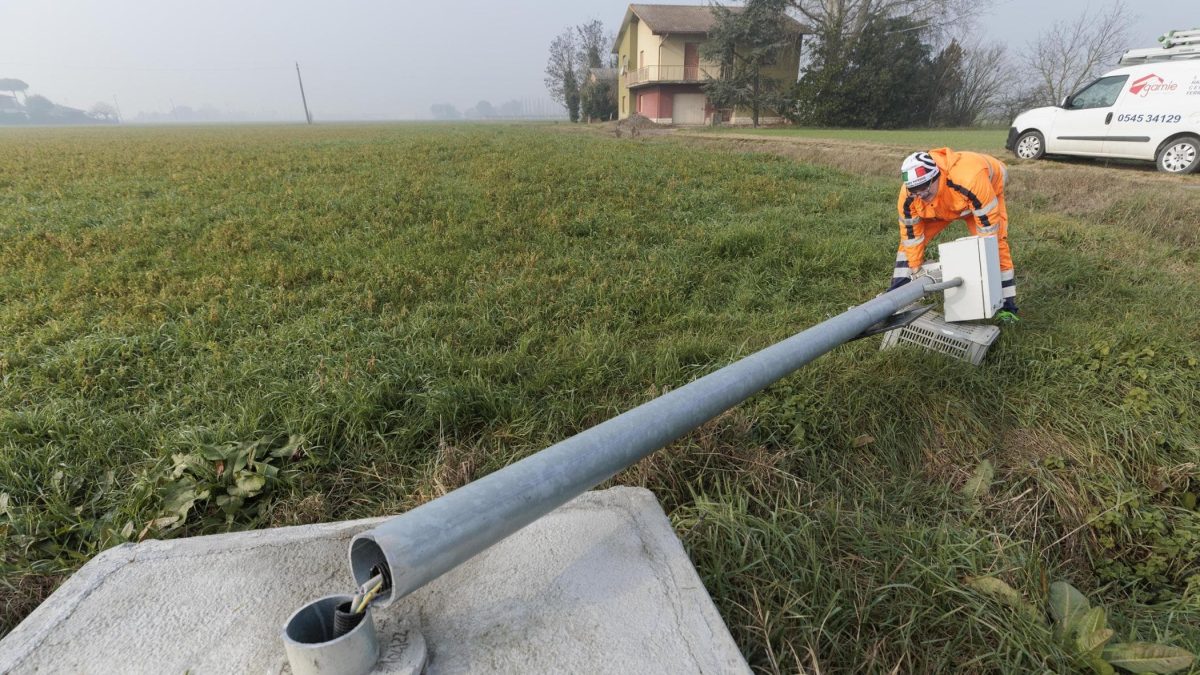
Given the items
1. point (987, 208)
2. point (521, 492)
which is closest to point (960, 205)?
point (987, 208)

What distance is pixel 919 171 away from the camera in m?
3.91

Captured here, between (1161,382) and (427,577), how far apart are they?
4262 millimetres

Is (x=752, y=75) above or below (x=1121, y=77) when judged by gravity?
above

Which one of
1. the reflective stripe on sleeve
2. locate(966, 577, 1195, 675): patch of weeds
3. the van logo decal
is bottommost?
locate(966, 577, 1195, 675): patch of weeds

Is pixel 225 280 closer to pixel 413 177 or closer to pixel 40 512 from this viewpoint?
pixel 40 512

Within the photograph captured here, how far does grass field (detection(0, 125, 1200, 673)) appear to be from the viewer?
2.02 metres

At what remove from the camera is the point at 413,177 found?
31.9 ft

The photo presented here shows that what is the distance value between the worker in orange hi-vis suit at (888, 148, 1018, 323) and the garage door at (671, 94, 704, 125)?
1428 inches

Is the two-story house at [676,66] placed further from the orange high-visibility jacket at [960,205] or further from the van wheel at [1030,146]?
the orange high-visibility jacket at [960,205]

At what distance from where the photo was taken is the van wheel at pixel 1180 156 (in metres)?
9.74

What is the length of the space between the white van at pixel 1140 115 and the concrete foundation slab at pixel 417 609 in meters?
13.7

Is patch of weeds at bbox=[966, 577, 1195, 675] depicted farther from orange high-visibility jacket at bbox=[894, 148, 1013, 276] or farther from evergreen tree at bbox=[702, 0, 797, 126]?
evergreen tree at bbox=[702, 0, 797, 126]

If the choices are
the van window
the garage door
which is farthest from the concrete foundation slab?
the garage door

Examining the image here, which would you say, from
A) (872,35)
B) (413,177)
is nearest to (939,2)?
(872,35)
